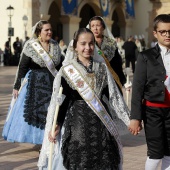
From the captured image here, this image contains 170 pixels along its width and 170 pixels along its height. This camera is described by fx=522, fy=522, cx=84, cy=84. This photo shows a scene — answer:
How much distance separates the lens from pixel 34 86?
6367mm

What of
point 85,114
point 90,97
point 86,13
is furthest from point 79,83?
point 86,13

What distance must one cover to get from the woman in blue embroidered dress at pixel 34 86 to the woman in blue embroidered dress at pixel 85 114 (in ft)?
6.60

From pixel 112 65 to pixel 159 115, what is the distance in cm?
219

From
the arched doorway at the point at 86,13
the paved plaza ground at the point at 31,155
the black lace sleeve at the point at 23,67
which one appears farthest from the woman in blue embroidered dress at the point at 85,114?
the arched doorway at the point at 86,13

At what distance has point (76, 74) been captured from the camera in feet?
13.4

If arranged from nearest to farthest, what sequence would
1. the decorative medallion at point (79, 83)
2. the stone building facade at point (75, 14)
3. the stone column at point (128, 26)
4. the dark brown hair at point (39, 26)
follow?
1. the decorative medallion at point (79, 83)
2. the dark brown hair at point (39, 26)
3. the stone building facade at point (75, 14)
4. the stone column at point (128, 26)

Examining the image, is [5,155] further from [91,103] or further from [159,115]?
[159,115]

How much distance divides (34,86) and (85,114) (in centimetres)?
241

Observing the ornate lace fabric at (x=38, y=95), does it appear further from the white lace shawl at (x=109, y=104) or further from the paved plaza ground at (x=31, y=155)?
the white lace shawl at (x=109, y=104)

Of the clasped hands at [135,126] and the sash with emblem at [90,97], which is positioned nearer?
the clasped hands at [135,126]

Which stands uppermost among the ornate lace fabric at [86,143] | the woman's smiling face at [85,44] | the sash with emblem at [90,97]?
the woman's smiling face at [85,44]

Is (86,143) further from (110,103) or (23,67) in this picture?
(23,67)

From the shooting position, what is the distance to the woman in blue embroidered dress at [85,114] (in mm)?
3977

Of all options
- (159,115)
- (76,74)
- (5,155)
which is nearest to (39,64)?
(5,155)
